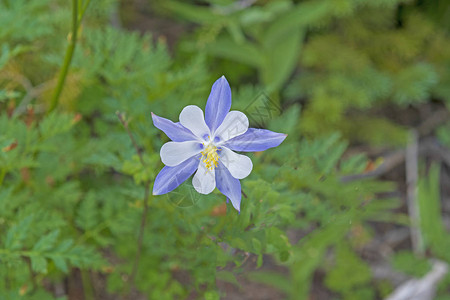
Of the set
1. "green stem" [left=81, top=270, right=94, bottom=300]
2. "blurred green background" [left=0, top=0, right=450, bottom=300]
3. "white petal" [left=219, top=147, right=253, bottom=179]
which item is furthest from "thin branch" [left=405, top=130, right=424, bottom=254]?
"white petal" [left=219, top=147, right=253, bottom=179]

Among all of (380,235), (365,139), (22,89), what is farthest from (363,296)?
(22,89)

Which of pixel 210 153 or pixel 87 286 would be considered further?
pixel 87 286

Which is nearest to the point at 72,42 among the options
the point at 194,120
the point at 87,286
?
the point at 194,120

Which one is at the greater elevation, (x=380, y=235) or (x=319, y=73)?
(x=319, y=73)

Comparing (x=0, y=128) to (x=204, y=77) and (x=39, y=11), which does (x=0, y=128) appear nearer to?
(x=204, y=77)

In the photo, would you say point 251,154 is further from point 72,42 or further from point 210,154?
point 72,42

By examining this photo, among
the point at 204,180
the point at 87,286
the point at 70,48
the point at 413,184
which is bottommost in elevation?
the point at 87,286

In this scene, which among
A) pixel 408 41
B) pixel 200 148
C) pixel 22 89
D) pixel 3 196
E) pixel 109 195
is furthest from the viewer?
pixel 408 41

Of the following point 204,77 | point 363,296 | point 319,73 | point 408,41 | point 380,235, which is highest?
point 408,41
